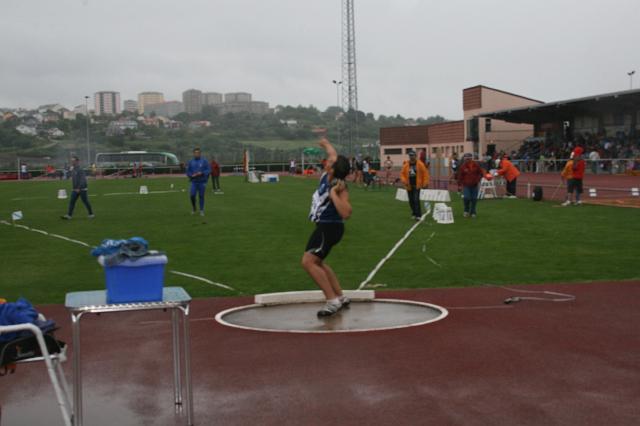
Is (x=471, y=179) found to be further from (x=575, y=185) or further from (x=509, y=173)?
(x=509, y=173)

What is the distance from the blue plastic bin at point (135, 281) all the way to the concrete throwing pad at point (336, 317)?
3234 millimetres

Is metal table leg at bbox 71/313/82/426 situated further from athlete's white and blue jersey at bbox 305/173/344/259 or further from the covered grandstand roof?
the covered grandstand roof

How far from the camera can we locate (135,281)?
18.7ft

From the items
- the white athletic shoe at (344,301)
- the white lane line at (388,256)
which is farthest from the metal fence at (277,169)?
the white athletic shoe at (344,301)

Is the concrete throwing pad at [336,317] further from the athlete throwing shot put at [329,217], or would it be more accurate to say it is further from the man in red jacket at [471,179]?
the man in red jacket at [471,179]

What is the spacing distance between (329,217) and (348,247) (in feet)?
24.6

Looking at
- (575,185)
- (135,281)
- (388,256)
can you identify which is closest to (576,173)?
(575,185)

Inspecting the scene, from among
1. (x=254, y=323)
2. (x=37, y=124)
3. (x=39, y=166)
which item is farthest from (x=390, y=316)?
(x=37, y=124)

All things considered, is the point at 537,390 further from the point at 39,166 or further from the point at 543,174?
the point at 39,166

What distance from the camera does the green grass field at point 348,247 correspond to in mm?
12688

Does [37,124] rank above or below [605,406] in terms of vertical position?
above

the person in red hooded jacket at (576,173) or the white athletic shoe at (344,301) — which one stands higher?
the person in red hooded jacket at (576,173)

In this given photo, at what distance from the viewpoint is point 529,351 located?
7.73m

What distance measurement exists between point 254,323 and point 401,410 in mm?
3629
